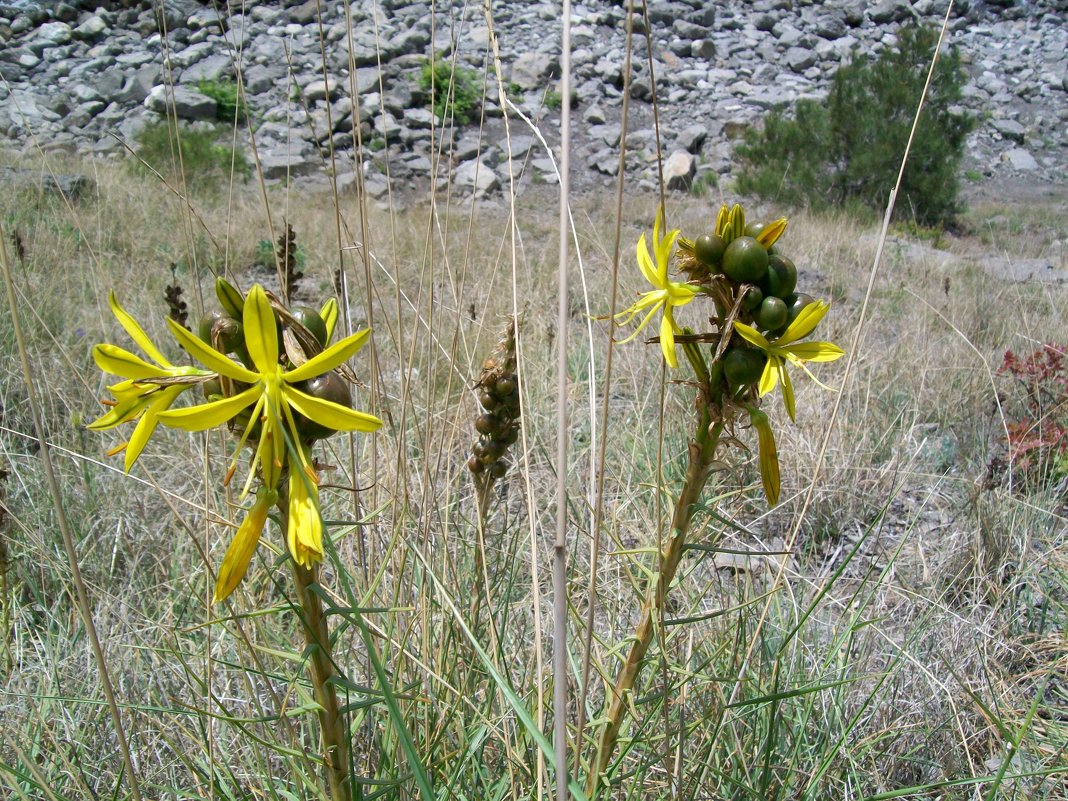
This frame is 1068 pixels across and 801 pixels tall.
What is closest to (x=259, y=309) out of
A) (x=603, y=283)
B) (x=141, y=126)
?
(x=603, y=283)

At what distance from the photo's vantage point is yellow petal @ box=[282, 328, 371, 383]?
0.60 meters

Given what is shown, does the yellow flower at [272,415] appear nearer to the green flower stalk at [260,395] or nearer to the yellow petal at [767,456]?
the green flower stalk at [260,395]

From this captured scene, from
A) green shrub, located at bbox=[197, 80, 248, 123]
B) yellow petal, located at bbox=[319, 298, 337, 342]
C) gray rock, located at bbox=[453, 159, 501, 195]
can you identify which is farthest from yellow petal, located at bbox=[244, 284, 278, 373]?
green shrub, located at bbox=[197, 80, 248, 123]

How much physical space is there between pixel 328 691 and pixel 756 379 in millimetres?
587

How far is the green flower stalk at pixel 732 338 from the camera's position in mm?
820

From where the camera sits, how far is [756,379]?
83cm

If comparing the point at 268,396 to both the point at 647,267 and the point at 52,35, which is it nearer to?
the point at 647,267

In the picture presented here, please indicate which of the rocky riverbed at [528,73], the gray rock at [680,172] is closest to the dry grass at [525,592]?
the gray rock at [680,172]

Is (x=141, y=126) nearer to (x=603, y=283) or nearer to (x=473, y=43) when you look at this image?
(x=473, y=43)

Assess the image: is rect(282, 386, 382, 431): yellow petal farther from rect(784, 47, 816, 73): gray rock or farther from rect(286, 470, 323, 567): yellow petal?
rect(784, 47, 816, 73): gray rock

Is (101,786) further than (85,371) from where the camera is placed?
No

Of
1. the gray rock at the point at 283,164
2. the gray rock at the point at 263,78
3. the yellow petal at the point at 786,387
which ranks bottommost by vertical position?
the gray rock at the point at 283,164

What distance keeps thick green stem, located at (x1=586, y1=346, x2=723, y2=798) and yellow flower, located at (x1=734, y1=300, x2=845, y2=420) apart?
64 mm

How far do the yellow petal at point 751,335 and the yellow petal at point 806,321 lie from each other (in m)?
0.03
